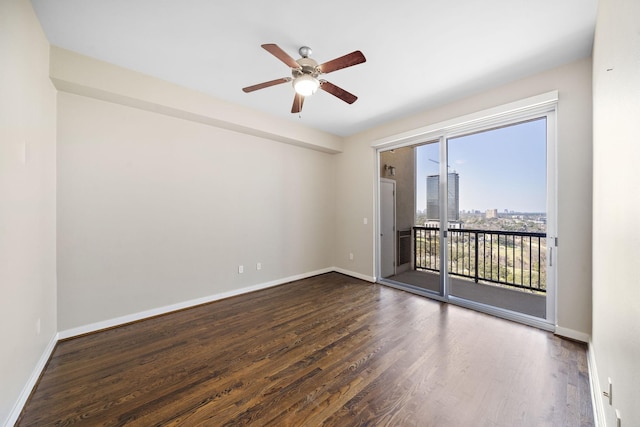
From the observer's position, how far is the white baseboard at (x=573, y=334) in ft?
7.67

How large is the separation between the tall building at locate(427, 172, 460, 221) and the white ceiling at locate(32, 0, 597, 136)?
1270 mm

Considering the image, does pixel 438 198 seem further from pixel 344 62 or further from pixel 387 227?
pixel 344 62

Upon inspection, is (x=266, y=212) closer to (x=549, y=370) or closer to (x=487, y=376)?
(x=487, y=376)

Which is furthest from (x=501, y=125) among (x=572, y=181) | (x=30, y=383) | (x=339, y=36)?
(x=30, y=383)

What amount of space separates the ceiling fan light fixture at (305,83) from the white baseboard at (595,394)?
3071 millimetres

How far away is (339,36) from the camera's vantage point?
2096 millimetres

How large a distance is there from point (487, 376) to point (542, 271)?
8.11 ft

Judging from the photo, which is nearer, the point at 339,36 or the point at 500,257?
the point at 339,36

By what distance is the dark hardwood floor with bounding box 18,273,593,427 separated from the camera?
60.8 inches

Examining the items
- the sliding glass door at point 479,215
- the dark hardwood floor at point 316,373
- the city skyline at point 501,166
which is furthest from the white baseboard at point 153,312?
the city skyline at point 501,166

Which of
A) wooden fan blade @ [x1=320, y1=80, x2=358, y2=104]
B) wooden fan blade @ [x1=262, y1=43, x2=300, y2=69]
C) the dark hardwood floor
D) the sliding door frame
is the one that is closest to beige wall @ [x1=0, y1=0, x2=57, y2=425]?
the dark hardwood floor

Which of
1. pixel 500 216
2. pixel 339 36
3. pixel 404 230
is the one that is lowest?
pixel 404 230

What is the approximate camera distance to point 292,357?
7.07 ft

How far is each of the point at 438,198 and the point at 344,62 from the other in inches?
103
